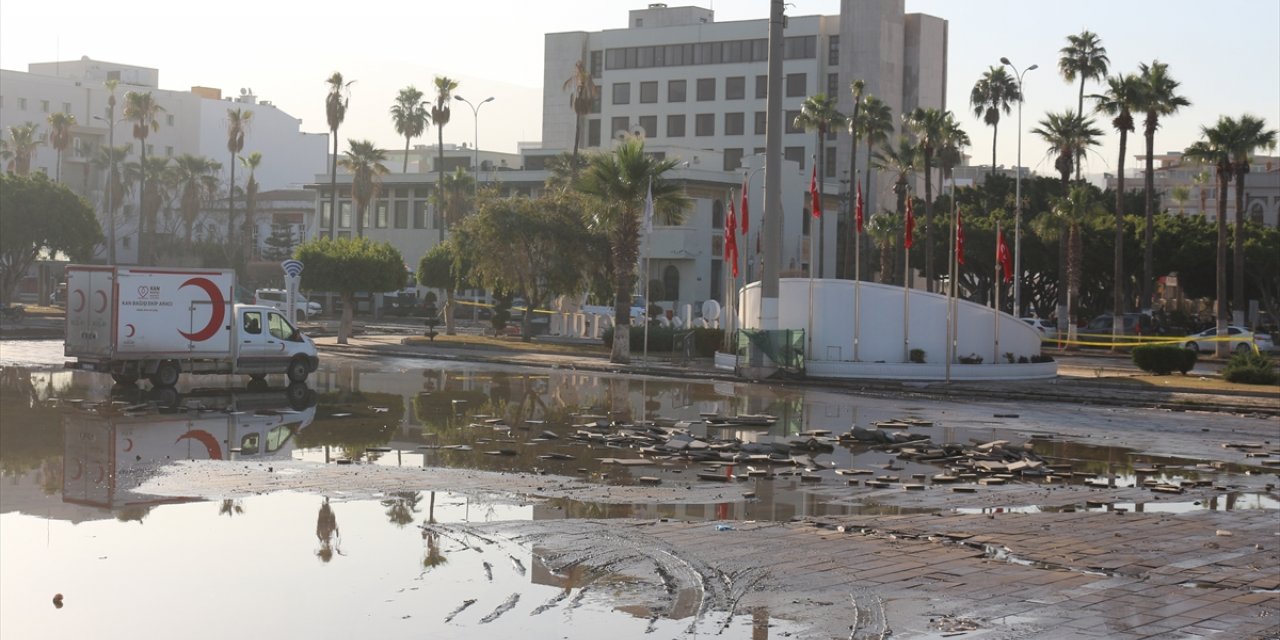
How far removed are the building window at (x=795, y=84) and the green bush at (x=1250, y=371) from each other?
6591 centimetres

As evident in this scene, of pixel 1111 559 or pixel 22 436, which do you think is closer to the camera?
pixel 1111 559

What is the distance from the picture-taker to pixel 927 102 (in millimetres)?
100188

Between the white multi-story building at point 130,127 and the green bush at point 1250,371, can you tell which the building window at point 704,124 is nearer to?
the white multi-story building at point 130,127

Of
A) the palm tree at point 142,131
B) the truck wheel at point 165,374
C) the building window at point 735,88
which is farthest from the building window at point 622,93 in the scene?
the truck wheel at point 165,374

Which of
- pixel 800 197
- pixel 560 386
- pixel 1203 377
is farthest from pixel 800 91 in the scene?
pixel 560 386

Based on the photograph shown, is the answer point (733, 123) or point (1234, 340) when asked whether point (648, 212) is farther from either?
point (733, 123)

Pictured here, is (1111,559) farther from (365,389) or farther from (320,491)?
(365,389)

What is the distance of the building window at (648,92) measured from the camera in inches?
4146

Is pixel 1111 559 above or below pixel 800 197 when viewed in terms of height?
below

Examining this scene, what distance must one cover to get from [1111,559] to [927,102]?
302 feet

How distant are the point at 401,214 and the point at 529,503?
281 ft

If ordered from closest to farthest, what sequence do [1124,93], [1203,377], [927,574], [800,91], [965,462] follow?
1. [927,574]
2. [965,462]
3. [1203,377]
4. [1124,93]
5. [800,91]

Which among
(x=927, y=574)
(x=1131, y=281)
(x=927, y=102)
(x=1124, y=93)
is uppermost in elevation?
(x=927, y=102)

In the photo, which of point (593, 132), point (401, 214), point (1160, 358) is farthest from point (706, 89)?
point (1160, 358)
